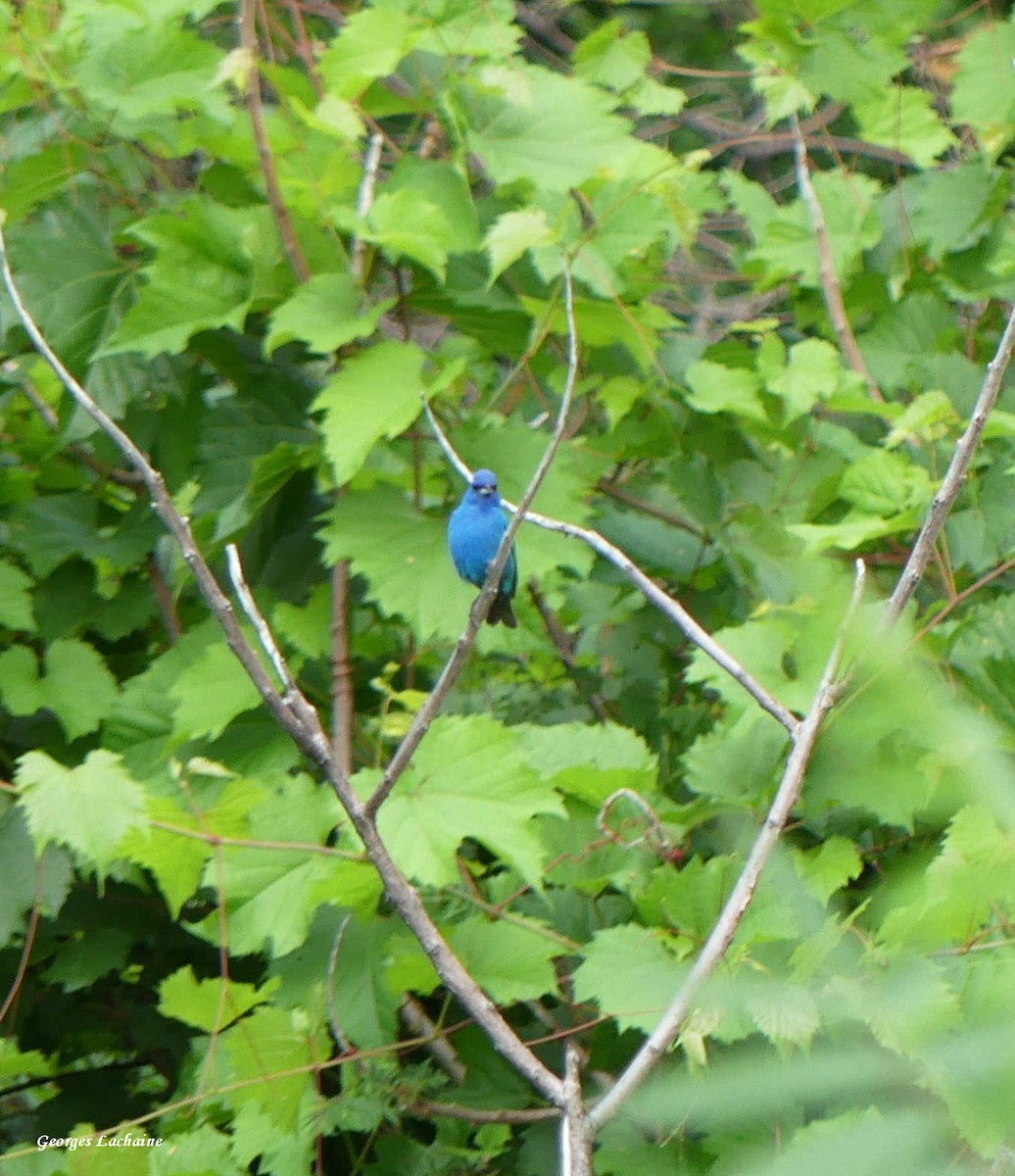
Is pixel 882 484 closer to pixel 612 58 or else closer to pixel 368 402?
pixel 368 402

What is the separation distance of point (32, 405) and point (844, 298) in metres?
1.66

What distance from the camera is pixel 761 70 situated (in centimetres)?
279

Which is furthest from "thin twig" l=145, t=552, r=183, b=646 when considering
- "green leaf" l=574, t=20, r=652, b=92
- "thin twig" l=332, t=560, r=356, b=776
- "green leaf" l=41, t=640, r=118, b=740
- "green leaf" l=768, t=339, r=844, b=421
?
"green leaf" l=574, t=20, r=652, b=92

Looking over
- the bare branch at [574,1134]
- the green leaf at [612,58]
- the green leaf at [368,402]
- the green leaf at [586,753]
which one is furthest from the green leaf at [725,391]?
the bare branch at [574,1134]

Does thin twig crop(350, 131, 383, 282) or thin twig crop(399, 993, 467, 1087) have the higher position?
thin twig crop(350, 131, 383, 282)

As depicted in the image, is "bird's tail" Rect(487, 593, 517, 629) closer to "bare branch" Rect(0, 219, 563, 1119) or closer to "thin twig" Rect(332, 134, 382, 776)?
"thin twig" Rect(332, 134, 382, 776)

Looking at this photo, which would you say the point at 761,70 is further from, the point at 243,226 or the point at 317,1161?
the point at 317,1161

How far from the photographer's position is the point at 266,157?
7.43 feet

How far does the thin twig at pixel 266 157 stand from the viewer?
2232 mm

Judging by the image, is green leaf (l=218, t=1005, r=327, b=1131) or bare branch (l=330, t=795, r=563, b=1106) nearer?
bare branch (l=330, t=795, r=563, b=1106)

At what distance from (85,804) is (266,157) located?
1.20 meters

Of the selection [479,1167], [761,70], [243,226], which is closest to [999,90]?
[761,70]

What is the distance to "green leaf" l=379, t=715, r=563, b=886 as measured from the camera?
69.7 inches

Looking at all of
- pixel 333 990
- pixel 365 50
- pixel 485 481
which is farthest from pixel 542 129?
pixel 333 990
